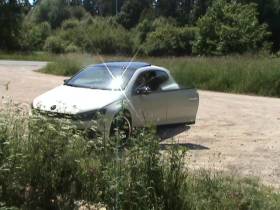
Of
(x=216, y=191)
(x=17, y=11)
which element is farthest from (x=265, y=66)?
(x=17, y=11)

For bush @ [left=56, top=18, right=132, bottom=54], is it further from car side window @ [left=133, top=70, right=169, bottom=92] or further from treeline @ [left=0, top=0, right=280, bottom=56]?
car side window @ [left=133, top=70, right=169, bottom=92]

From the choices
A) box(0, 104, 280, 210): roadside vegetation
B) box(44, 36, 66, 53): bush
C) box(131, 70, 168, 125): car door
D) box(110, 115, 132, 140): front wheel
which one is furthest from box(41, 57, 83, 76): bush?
A: box(0, 104, 280, 210): roadside vegetation

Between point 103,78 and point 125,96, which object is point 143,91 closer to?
point 125,96

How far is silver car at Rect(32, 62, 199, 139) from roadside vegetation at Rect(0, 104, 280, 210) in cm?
400

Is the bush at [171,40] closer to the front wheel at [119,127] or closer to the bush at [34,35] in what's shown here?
the bush at [34,35]

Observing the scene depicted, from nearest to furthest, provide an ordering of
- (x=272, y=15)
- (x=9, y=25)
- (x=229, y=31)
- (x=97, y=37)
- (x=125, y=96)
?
(x=125, y=96) < (x=229, y=31) < (x=97, y=37) < (x=9, y=25) < (x=272, y=15)

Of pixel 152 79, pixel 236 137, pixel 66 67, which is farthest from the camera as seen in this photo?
pixel 66 67

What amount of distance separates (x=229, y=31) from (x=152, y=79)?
111 ft

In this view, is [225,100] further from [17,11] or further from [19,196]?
[17,11]

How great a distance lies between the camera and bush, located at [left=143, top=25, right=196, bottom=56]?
63.8 m

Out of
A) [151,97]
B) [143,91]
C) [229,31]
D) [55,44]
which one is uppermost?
[143,91]

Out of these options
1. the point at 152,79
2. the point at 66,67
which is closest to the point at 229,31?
the point at 66,67

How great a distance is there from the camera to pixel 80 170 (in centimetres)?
589

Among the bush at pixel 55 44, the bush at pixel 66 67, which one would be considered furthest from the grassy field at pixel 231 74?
the bush at pixel 55 44
